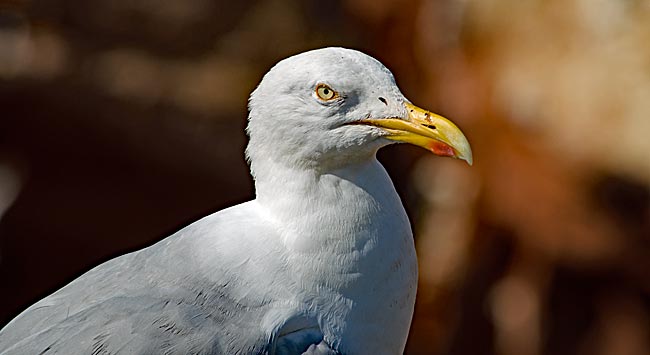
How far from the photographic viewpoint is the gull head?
1.87 metres

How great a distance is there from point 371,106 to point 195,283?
1.60ft

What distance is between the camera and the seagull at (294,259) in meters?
1.87

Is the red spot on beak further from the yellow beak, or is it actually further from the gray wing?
the gray wing

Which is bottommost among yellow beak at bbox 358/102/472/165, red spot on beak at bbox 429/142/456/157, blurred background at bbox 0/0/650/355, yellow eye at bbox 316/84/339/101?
blurred background at bbox 0/0/650/355

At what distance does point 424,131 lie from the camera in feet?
6.13

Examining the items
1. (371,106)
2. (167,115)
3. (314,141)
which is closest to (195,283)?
(314,141)

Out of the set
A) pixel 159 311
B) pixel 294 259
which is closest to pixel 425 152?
pixel 294 259

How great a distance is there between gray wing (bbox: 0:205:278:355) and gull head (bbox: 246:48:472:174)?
22 cm

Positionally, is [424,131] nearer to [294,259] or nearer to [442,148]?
[442,148]

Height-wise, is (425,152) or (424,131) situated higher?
(424,131)

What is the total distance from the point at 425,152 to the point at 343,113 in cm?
272

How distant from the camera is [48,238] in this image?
4418mm

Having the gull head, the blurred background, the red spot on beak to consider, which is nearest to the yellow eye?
the gull head

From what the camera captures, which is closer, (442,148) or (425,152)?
(442,148)
